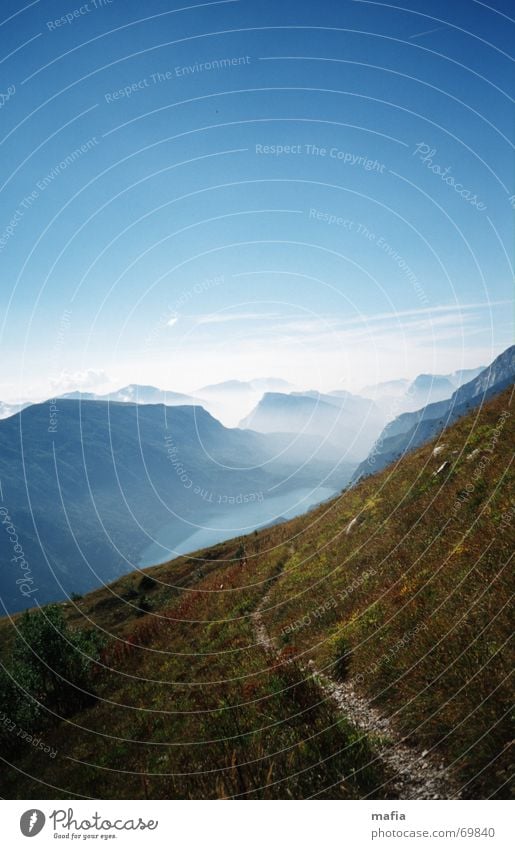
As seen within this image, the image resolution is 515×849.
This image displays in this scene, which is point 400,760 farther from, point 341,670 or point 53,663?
point 53,663

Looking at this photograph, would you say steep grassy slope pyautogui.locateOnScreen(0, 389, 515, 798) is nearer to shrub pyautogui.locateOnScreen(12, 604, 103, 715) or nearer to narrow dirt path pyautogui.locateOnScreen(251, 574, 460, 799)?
narrow dirt path pyautogui.locateOnScreen(251, 574, 460, 799)

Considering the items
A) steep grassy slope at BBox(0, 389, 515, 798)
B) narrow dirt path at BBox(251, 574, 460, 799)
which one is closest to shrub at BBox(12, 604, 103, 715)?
steep grassy slope at BBox(0, 389, 515, 798)

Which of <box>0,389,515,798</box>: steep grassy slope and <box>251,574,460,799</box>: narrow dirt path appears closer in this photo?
<box>251,574,460,799</box>: narrow dirt path

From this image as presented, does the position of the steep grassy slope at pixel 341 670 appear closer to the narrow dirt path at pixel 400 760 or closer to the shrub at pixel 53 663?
the narrow dirt path at pixel 400 760

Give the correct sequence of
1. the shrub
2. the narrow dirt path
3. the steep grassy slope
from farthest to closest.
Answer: the shrub < the steep grassy slope < the narrow dirt path

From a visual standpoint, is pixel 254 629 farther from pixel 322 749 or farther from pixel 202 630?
pixel 322 749
